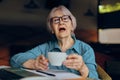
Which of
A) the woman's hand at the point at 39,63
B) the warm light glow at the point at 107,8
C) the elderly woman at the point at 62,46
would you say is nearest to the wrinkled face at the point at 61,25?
the elderly woman at the point at 62,46

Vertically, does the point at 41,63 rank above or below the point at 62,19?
below

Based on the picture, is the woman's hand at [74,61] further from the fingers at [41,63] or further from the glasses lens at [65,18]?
the glasses lens at [65,18]

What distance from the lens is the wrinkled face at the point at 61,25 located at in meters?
1.57

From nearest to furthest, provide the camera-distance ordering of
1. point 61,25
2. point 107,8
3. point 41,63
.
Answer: point 41,63 < point 61,25 < point 107,8

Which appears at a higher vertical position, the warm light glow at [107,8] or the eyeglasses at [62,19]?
the warm light glow at [107,8]

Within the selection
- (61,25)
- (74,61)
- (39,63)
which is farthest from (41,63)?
(61,25)

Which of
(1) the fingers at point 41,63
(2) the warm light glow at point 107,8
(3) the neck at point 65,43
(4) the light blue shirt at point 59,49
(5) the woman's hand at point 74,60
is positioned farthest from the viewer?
(2) the warm light glow at point 107,8

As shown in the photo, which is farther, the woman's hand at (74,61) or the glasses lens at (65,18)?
the glasses lens at (65,18)

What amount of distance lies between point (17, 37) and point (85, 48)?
100 centimetres

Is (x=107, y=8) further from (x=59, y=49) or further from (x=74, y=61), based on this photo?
(x=74, y=61)

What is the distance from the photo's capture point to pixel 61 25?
1580 mm

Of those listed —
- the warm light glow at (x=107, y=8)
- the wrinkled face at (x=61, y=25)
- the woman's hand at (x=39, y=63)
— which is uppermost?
the warm light glow at (x=107, y=8)

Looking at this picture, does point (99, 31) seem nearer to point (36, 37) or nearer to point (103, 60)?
point (103, 60)

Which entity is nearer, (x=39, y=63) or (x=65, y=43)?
(x=39, y=63)
